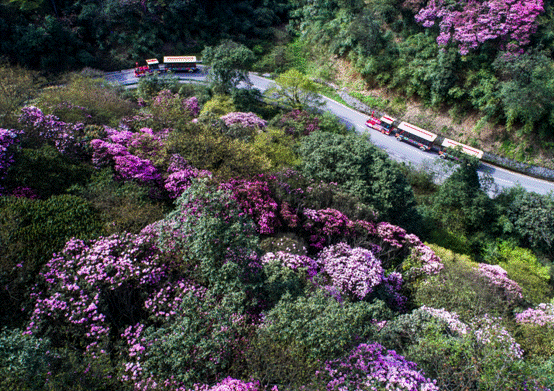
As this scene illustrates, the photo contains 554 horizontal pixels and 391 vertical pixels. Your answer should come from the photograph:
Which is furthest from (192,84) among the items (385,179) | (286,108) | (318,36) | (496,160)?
(496,160)

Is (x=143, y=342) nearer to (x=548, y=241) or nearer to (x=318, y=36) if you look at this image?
(x=548, y=241)

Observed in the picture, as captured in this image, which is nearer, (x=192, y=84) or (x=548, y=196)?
(x=548, y=196)

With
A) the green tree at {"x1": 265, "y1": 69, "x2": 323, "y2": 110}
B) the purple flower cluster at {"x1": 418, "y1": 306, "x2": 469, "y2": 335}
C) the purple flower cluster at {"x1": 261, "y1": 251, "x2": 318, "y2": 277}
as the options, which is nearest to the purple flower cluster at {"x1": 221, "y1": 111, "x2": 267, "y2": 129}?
the green tree at {"x1": 265, "y1": 69, "x2": 323, "y2": 110}

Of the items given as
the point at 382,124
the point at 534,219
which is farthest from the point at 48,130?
the point at 534,219


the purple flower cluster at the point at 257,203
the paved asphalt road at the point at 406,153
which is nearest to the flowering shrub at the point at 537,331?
the purple flower cluster at the point at 257,203

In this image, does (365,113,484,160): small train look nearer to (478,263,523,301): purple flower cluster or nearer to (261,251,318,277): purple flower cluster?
(478,263,523,301): purple flower cluster

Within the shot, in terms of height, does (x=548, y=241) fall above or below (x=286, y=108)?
below
